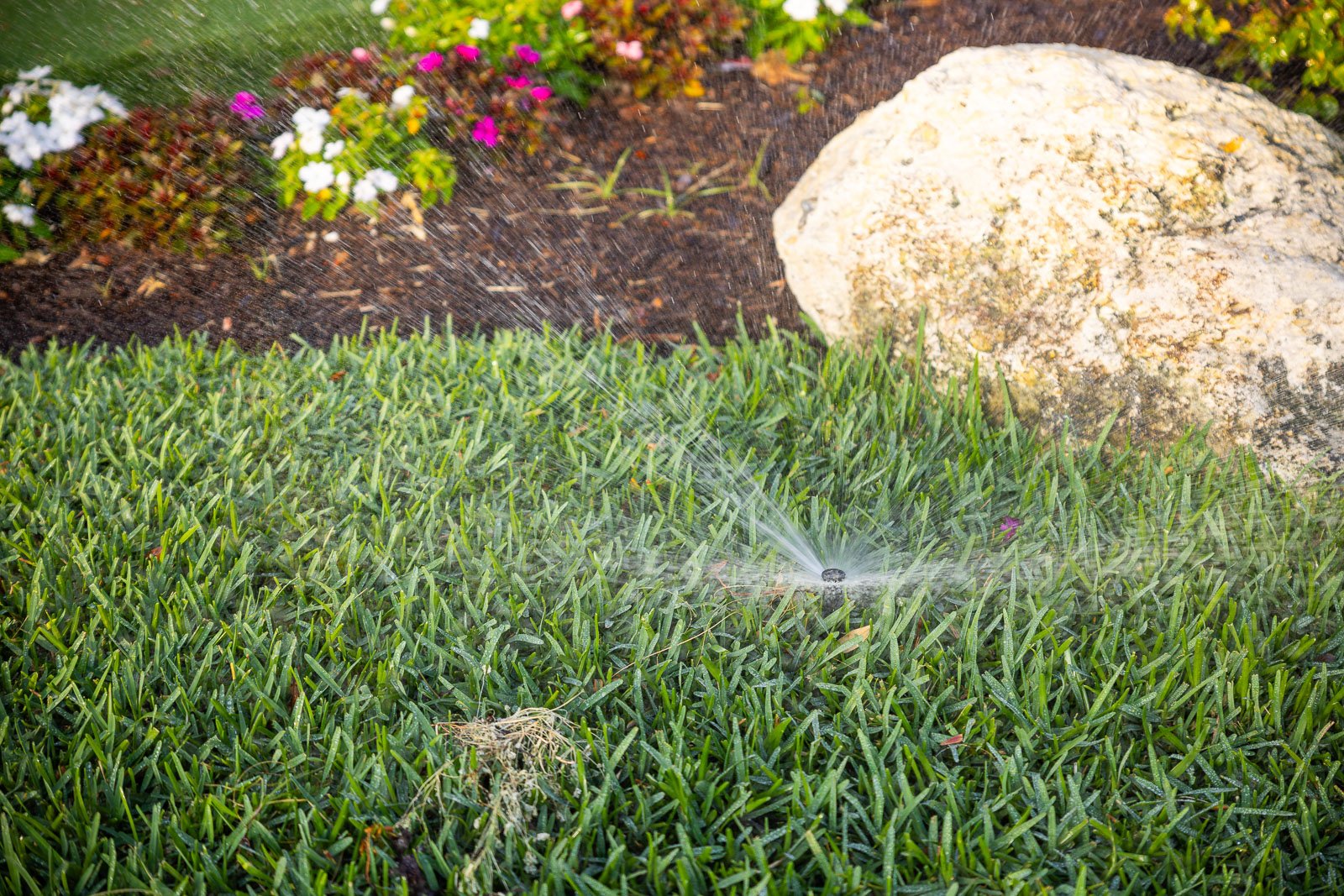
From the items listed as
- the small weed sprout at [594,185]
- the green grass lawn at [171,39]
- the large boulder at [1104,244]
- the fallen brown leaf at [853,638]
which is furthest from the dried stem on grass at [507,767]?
the green grass lawn at [171,39]

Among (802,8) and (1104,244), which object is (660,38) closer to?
(802,8)

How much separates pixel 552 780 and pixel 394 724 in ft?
1.25

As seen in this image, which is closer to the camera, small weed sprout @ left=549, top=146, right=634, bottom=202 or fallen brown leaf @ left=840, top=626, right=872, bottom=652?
fallen brown leaf @ left=840, top=626, right=872, bottom=652

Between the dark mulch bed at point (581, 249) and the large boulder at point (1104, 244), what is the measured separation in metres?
0.67

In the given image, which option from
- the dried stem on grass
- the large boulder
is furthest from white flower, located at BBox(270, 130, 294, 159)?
the dried stem on grass

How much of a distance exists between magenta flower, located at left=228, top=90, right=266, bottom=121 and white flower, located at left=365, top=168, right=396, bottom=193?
0.88 metres

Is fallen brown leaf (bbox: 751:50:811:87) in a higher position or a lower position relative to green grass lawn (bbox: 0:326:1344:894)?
higher

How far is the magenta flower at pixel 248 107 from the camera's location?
452 cm

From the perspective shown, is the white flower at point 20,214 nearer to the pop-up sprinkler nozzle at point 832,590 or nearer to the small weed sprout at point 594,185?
the small weed sprout at point 594,185

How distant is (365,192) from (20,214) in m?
1.57

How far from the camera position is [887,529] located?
2539 millimetres

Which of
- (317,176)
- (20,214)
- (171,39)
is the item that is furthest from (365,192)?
(171,39)

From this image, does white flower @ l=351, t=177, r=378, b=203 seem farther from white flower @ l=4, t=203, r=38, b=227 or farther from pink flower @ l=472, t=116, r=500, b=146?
white flower @ l=4, t=203, r=38, b=227

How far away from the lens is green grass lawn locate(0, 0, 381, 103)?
5168 millimetres
